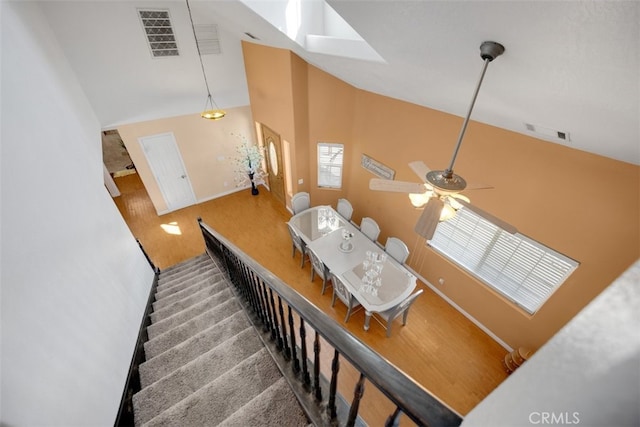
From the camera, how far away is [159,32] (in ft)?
17.2

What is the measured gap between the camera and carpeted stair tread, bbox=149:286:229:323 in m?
3.03

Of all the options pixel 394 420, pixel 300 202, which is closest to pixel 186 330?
pixel 394 420

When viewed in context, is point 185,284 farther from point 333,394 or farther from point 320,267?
point 333,394

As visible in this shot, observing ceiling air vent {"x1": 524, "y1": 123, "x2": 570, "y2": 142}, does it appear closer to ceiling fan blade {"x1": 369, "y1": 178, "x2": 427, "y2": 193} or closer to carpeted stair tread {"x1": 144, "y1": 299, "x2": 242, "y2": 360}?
ceiling fan blade {"x1": 369, "y1": 178, "x2": 427, "y2": 193}

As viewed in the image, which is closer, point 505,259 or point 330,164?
point 505,259

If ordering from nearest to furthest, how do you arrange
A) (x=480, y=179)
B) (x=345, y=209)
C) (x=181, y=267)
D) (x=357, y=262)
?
1. (x=480, y=179)
2. (x=357, y=262)
3. (x=181, y=267)
4. (x=345, y=209)

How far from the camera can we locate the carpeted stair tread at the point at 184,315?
9.05 feet

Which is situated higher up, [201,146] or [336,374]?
[336,374]

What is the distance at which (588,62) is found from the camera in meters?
1.40

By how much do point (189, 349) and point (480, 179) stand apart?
155 inches

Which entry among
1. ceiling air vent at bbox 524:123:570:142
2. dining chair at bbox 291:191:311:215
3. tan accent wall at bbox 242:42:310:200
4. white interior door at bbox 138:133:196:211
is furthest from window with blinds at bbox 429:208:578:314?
white interior door at bbox 138:133:196:211

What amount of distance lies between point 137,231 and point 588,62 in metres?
7.57

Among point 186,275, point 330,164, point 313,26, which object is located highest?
point 313,26

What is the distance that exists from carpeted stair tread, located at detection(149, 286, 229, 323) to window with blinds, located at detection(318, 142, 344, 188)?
12.3ft
